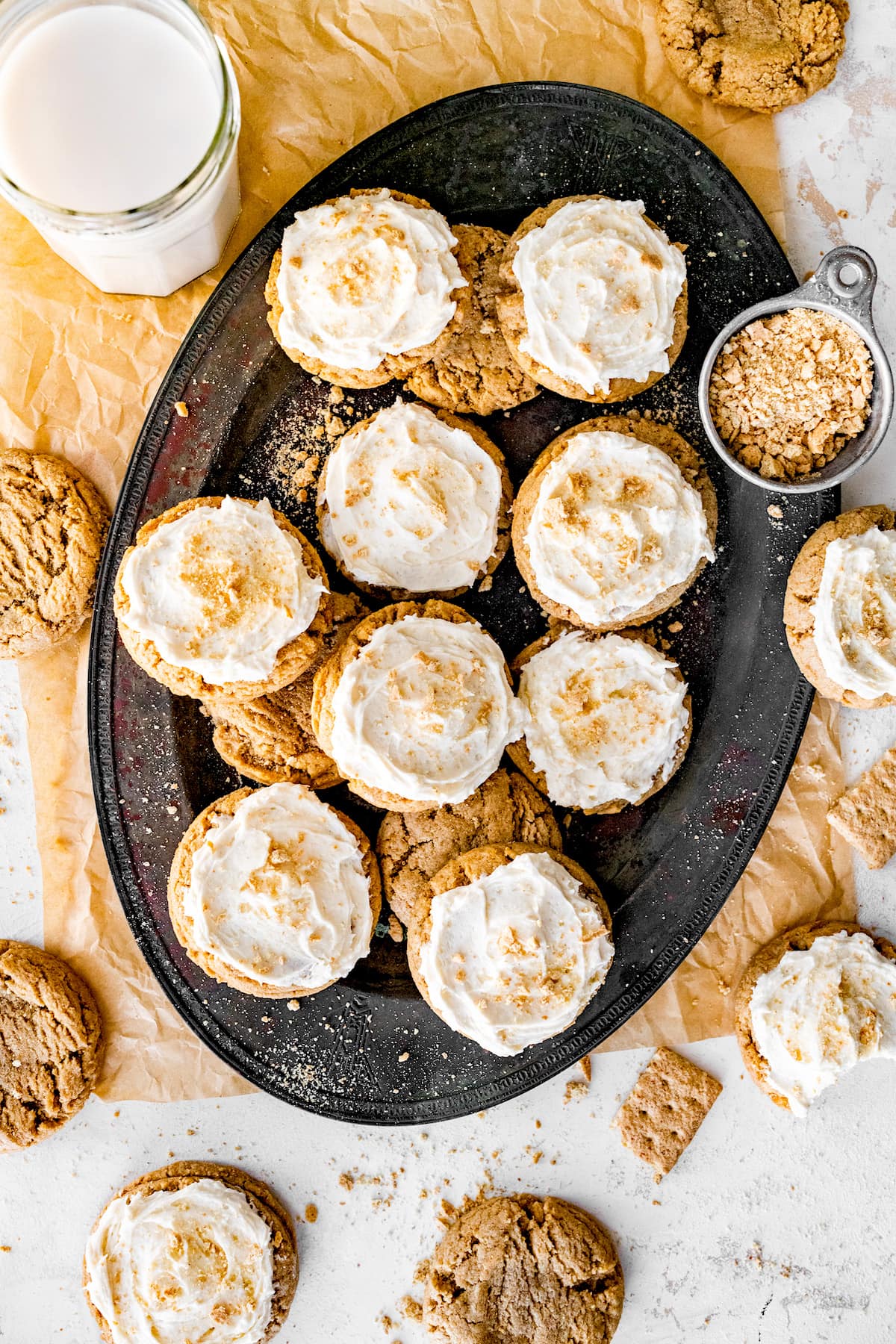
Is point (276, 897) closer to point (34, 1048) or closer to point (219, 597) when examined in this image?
point (219, 597)

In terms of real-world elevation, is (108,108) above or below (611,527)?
above

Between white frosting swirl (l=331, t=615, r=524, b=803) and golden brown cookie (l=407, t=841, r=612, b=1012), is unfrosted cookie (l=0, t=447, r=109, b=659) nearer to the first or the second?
white frosting swirl (l=331, t=615, r=524, b=803)

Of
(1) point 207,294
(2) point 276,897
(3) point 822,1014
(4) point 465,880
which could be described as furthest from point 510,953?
(1) point 207,294

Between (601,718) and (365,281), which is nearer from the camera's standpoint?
(365,281)

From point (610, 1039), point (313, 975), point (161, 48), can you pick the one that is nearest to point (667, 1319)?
point (610, 1039)

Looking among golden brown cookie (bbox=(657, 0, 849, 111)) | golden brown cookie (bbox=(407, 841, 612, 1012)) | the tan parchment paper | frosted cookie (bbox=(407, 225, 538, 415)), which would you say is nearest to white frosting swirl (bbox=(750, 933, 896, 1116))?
the tan parchment paper
